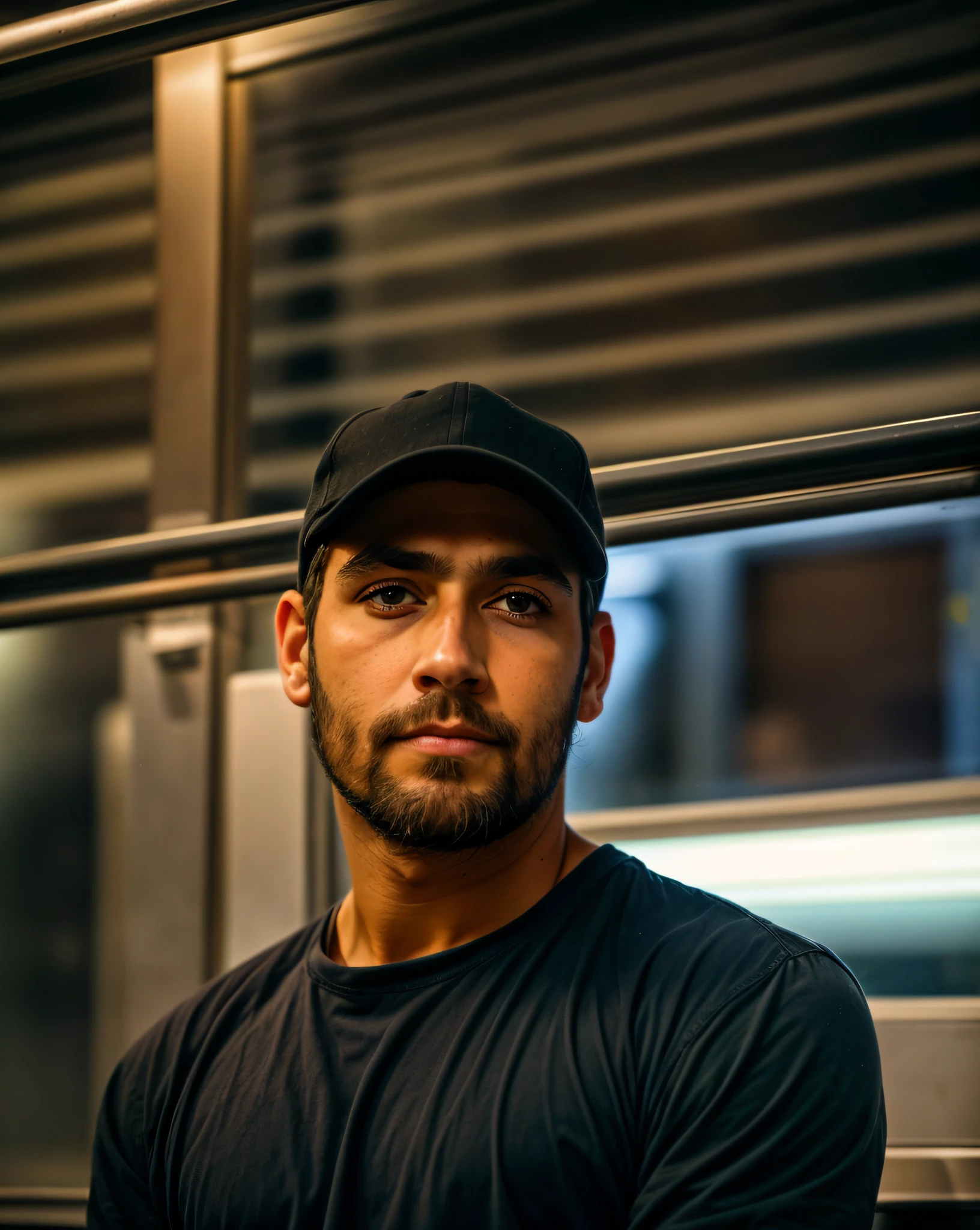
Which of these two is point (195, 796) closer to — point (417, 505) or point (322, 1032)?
point (322, 1032)

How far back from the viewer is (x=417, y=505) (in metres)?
1.28

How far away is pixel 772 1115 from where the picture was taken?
38.9 inches

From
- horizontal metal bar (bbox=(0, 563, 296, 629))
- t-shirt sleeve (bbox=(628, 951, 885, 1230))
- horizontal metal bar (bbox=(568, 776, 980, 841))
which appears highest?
horizontal metal bar (bbox=(0, 563, 296, 629))

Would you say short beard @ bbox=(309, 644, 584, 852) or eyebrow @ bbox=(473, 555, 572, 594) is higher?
eyebrow @ bbox=(473, 555, 572, 594)

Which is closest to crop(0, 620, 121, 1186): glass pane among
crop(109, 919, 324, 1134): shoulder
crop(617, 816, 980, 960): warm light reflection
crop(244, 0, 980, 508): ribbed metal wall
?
crop(244, 0, 980, 508): ribbed metal wall

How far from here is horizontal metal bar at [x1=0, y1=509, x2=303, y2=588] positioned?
1568 millimetres

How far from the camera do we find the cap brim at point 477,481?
1242mm

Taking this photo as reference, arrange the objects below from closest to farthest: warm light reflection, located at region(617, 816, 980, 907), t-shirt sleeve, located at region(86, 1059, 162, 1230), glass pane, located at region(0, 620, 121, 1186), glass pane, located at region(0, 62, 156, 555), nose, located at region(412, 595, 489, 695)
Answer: nose, located at region(412, 595, 489, 695) → t-shirt sleeve, located at region(86, 1059, 162, 1230) → warm light reflection, located at region(617, 816, 980, 907) → glass pane, located at region(0, 620, 121, 1186) → glass pane, located at region(0, 62, 156, 555)

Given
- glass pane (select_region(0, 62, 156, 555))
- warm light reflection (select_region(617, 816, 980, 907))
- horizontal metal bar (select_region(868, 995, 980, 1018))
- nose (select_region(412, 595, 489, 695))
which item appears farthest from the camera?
glass pane (select_region(0, 62, 156, 555))

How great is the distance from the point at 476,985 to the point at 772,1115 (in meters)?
0.36

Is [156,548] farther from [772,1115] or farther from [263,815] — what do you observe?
[772,1115]

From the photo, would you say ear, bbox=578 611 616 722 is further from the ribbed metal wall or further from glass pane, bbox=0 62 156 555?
glass pane, bbox=0 62 156 555

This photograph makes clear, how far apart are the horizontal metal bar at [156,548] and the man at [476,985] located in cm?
18

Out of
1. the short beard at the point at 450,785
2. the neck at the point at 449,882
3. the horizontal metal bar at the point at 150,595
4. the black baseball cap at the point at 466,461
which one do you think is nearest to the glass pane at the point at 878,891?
the neck at the point at 449,882
